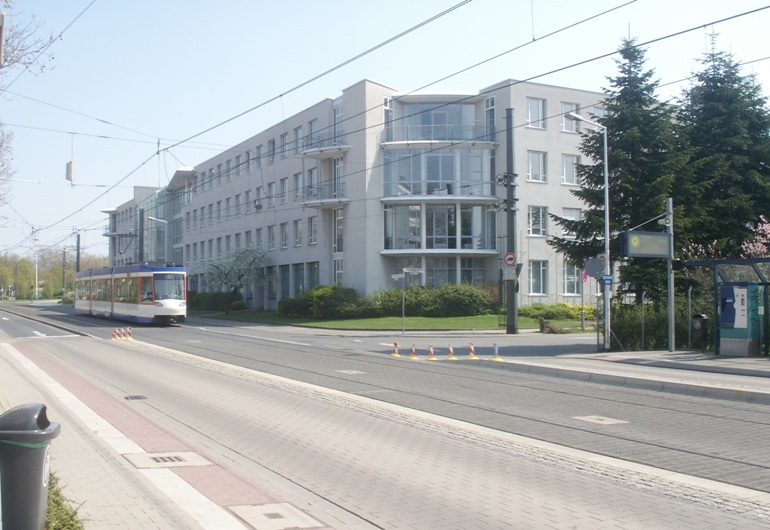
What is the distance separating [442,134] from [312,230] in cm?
1293

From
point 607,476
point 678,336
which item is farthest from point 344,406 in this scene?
point 678,336

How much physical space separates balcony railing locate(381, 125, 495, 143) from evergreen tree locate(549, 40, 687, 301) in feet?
59.6

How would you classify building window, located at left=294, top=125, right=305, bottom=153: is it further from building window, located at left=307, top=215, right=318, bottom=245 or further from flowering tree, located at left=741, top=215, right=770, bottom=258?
flowering tree, located at left=741, top=215, right=770, bottom=258

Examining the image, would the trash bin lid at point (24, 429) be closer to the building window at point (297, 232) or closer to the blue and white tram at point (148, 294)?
the blue and white tram at point (148, 294)

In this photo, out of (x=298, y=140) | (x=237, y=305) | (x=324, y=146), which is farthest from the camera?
(x=237, y=305)

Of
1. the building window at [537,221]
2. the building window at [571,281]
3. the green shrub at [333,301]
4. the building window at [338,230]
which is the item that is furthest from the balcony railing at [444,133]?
the building window at [571,281]

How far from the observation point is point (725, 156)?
34.6 meters

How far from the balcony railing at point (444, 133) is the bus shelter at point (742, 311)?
29102 millimetres

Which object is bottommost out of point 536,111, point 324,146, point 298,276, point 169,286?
point 169,286

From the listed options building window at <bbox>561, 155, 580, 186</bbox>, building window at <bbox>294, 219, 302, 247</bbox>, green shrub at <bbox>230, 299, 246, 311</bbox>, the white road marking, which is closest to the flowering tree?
building window at <bbox>561, 155, 580, 186</bbox>

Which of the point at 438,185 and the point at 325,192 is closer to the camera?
the point at 438,185

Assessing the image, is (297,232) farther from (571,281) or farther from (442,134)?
(571,281)

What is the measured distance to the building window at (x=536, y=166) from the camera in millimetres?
52062

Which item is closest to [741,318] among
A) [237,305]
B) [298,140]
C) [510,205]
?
[510,205]
